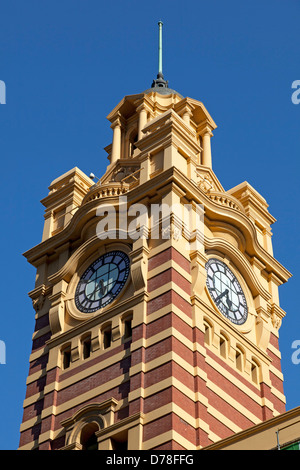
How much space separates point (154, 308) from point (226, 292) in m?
5.05

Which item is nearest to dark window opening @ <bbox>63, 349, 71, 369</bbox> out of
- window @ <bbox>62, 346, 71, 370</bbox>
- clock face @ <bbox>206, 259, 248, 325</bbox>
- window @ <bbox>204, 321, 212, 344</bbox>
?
window @ <bbox>62, 346, 71, 370</bbox>

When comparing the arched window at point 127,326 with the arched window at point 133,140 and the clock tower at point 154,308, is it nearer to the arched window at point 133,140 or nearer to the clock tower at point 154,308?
the clock tower at point 154,308

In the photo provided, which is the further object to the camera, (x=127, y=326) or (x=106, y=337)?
(x=106, y=337)

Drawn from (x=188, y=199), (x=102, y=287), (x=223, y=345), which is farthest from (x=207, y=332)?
(x=188, y=199)

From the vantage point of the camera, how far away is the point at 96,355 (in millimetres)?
47062

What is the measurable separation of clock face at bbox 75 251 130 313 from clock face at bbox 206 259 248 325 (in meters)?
3.63

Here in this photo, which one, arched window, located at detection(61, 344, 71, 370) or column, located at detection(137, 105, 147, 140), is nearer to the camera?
arched window, located at detection(61, 344, 71, 370)

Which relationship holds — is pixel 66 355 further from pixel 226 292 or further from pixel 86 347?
pixel 226 292

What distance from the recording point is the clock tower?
145ft

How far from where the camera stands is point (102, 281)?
49.9 m

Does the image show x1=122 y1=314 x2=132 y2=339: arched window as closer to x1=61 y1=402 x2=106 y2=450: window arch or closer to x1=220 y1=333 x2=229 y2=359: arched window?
x1=61 y1=402 x2=106 y2=450: window arch
